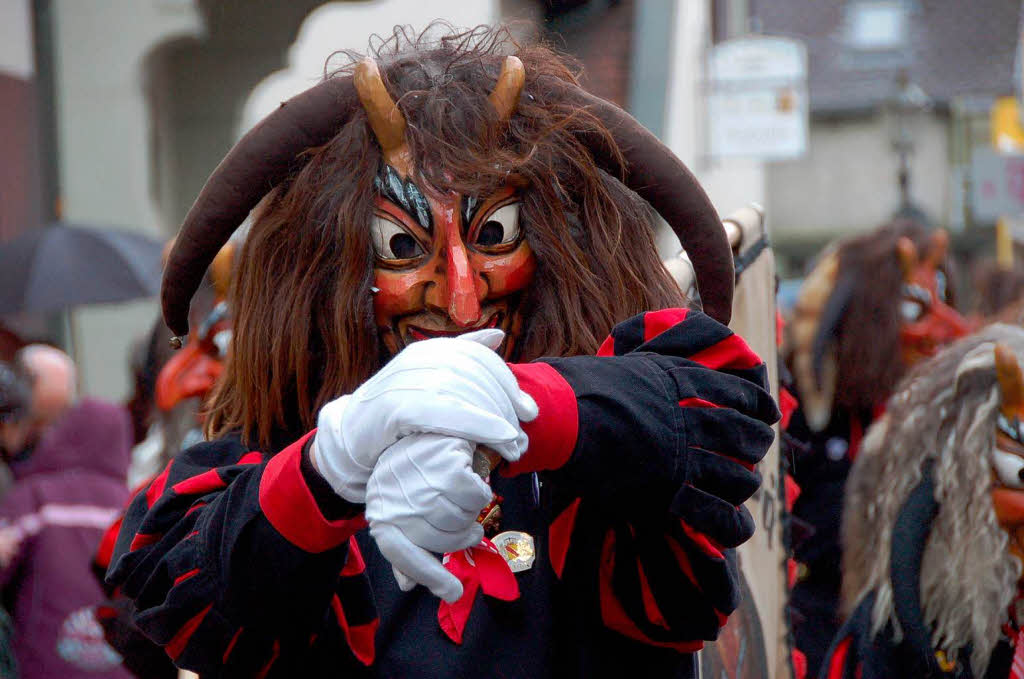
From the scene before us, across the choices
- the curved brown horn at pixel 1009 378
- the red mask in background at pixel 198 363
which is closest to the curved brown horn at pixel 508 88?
the curved brown horn at pixel 1009 378

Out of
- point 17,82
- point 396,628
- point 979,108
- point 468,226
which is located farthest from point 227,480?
point 979,108

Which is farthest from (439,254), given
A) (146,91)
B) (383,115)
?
(146,91)

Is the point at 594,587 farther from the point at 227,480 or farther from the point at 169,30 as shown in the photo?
the point at 169,30

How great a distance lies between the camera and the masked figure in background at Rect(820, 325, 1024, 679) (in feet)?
8.64

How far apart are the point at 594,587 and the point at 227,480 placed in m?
0.50

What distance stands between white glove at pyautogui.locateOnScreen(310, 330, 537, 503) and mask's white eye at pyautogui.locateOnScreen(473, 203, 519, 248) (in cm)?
42

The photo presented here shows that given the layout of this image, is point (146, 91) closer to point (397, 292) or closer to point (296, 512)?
point (397, 292)

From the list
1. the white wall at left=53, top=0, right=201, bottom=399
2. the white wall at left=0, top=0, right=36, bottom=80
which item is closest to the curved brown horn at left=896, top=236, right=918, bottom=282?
the white wall at left=53, top=0, right=201, bottom=399

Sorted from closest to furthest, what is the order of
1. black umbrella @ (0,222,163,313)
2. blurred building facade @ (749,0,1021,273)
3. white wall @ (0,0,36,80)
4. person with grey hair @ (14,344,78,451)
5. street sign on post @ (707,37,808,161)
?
person with grey hair @ (14,344,78,451)
black umbrella @ (0,222,163,313)
white wall @ (0,0,36,80)
street sign on post @ (707,37,808,161)
blurred building facade @ (749,0,1021,273)

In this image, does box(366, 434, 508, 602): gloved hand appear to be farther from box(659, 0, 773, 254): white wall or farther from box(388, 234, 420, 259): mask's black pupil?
box(659, 0, 773, 254): white wall

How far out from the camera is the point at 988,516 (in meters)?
2.66

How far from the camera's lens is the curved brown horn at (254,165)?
1.87 m

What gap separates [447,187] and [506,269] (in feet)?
0.46

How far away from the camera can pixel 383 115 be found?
1839 millimetres
